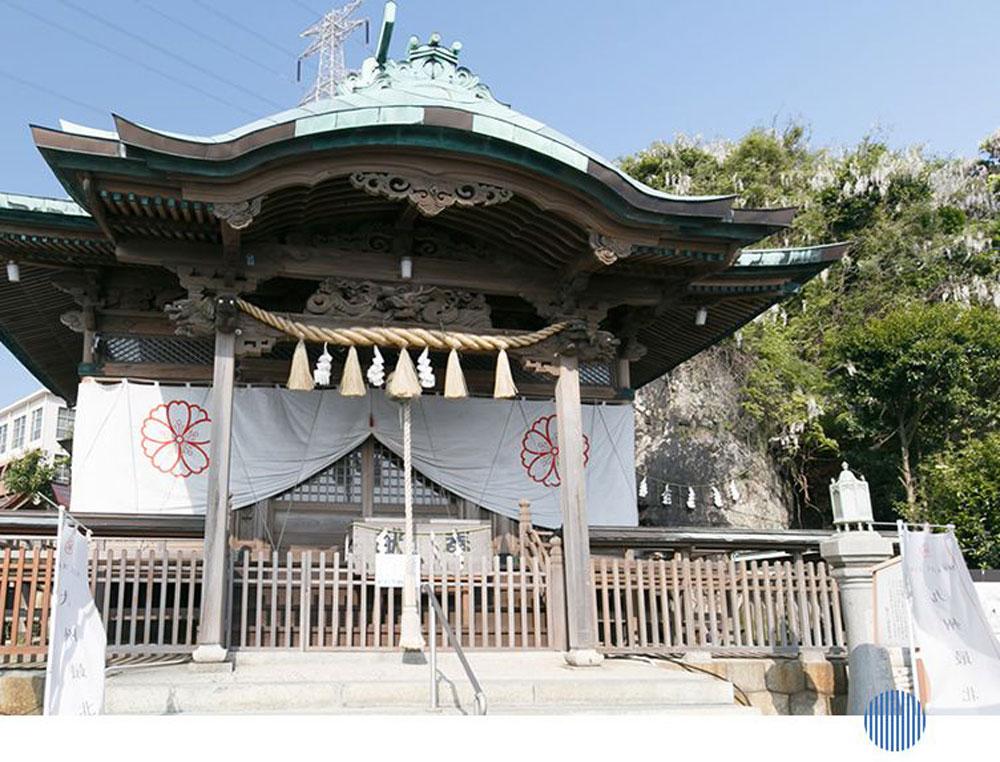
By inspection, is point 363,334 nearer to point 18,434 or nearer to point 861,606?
point 861,606

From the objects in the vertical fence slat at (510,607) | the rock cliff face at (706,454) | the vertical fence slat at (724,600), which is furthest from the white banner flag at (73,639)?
the rock cliff face at (706,454)

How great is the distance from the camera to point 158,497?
33.5 feet

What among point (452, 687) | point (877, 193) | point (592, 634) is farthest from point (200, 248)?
point (877, 193)

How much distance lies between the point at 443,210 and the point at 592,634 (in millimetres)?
4574

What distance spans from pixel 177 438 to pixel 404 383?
348cm

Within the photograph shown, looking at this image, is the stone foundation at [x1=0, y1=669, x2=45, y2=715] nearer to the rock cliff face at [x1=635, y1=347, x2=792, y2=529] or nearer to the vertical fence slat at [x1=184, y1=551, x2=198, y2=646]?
the vertical fence slat at [x1=184, y1=551, x2=198, y2=646]

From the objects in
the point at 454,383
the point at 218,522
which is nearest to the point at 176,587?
the point at 218,522

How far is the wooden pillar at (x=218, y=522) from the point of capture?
7.64 meters

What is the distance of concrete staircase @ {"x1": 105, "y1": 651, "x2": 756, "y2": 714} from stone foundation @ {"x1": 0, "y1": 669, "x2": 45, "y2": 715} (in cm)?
56

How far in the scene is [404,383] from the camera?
8.75 metres

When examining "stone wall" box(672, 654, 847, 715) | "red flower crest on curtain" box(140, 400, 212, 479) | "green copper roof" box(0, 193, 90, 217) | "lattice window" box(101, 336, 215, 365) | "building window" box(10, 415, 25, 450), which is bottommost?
"stone wall" box(672, 654, 847, 715)

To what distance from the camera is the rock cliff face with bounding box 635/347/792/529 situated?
20.3 metres

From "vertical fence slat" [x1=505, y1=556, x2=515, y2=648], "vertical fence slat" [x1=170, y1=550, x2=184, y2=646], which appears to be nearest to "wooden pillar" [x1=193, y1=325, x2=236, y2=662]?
"vertical fence slat" [x1=170, y1=550, x2=184, y2=646]

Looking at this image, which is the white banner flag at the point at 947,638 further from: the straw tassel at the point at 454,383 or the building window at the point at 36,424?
the building window at the point at 36,424
